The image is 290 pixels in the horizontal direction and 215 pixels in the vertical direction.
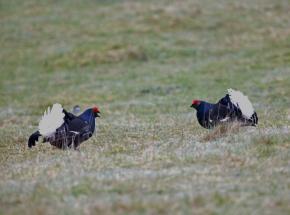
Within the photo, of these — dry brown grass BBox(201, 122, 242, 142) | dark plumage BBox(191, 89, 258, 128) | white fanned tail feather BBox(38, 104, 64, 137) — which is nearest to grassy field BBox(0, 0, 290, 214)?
dry brown grass BBox(201, 122, 242, 142)

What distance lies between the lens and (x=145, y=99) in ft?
91.8

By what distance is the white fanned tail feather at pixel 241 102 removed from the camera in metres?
14.6

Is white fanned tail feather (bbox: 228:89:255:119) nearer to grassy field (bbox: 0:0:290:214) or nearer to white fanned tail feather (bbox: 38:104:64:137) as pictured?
grassy field (bbox: 0:0:290:214)

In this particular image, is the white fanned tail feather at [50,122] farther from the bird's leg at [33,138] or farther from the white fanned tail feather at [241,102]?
the white fanned tail feather at [241,102]

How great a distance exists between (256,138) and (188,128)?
171 inches

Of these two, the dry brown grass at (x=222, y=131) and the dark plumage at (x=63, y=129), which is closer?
the dark plumage at (x=63, y=129)

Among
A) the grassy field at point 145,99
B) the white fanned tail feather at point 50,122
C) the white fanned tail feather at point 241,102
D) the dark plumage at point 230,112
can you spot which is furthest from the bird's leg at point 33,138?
the white fanned tail feather at point 241,102

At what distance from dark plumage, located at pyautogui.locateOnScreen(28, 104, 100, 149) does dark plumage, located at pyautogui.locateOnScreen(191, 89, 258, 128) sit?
260cm

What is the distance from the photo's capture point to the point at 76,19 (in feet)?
164

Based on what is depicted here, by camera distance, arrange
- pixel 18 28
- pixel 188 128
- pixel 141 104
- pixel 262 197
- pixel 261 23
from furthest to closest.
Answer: pixel 18 28 → pixel 261 23 → pixel 141 104 → pixel 188 128 → pixel 262 197

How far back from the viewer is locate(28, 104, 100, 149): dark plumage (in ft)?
44.9

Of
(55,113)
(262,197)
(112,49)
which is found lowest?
(262,197)

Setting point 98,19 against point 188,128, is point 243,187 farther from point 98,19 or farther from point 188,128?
point 98,19

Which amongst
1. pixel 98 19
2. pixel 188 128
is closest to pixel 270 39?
pixel 98 19
